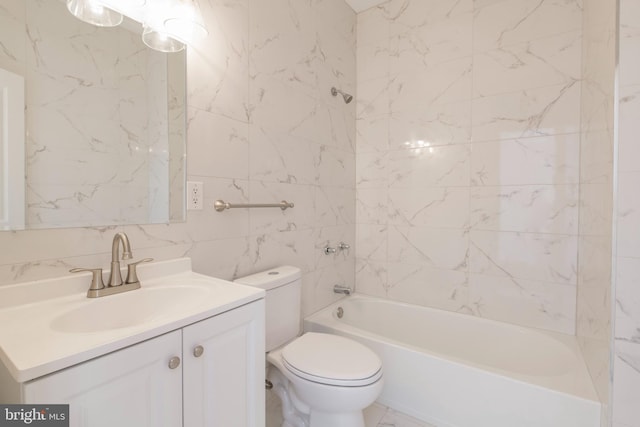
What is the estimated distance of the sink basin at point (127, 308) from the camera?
89 cm

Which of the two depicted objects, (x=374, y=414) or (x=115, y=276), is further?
(x=374, y=414)

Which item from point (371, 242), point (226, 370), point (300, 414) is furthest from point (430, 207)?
point (226, 370)

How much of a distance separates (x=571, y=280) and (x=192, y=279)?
2086 millimetres

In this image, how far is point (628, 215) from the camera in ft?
3.42

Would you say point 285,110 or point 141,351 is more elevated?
point 285,110

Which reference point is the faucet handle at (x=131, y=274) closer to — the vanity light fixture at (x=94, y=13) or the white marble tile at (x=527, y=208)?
the vanity light fixture at (x=94, y=13)

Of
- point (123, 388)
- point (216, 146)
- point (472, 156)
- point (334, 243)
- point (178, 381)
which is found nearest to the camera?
point (123, 388)

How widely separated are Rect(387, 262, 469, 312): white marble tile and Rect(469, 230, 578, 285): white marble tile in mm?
166

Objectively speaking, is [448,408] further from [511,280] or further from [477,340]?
[511,280]

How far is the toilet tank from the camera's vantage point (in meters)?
1.48

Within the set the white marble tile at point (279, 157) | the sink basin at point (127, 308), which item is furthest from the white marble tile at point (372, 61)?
the sink basin at point (127, 308)

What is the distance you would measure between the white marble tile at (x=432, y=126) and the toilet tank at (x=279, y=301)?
1.35 m

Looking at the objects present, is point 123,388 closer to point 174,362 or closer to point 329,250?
point 174,362

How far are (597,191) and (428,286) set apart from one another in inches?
46.4
